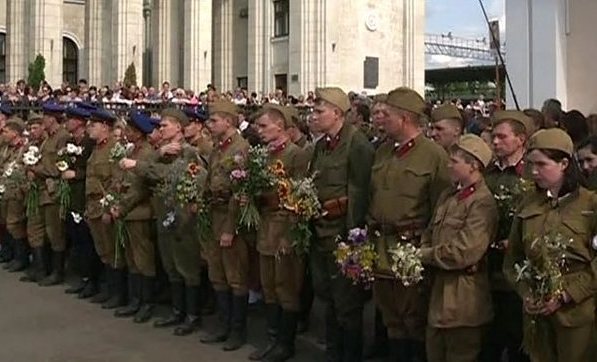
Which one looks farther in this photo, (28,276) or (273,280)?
(28,276)

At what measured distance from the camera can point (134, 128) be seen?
31.4 feet

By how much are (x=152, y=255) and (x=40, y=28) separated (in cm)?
2516

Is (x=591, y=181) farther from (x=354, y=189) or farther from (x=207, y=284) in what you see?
(x=207, y=284)

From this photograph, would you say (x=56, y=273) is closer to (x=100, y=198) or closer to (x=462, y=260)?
(x=100, y=198)

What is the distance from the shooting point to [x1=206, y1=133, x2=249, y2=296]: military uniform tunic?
8055mm

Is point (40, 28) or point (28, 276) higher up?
point (40, 28)

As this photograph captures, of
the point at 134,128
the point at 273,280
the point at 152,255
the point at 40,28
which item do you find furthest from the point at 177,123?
the point at 40,28

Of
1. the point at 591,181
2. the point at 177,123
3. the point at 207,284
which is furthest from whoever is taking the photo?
the point at 207,284

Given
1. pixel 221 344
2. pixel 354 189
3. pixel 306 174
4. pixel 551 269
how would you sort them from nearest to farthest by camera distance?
pixel 551 269 < pixel 354 189 < pixel 306 174 < pixel 221 344

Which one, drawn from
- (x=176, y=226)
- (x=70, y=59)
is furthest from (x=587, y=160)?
(x=70, y=59)

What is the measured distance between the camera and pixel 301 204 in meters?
6.93

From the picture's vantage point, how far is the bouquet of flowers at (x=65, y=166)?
10.6 m

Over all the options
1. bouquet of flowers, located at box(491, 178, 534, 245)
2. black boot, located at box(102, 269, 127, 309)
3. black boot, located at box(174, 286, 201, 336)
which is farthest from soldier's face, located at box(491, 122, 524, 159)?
black boot, located at box(102, 269, 127, 309)

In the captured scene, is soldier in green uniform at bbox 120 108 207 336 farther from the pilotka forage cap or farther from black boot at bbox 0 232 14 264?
black boot at bbox 0 232 14 264
